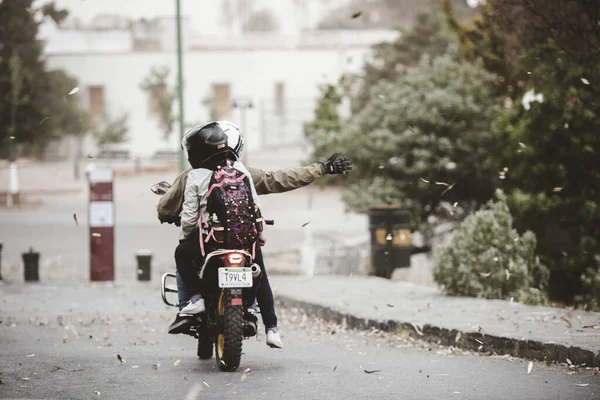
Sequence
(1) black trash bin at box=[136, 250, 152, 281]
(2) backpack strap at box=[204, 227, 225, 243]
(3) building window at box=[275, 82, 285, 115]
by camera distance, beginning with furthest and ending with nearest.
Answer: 1. (3) building window at box=[275, 82, 285, 115]
2. (1) black trash bin at box=[136, 250, 152, 281]
3. (2) backpack strap at box=[204, 227, 225, 243]

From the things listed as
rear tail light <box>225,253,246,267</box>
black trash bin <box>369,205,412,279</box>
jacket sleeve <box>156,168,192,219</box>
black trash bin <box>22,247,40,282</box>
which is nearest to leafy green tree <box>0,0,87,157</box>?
black trash bin <box>22,247,40,282</box>

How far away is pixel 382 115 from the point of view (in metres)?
19.0

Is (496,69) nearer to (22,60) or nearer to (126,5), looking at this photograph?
(22,60)

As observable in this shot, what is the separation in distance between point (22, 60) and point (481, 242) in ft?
84.4

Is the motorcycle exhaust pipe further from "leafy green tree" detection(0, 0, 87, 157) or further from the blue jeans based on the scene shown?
"leafy green tree" detection(0, 0, 87, 157)

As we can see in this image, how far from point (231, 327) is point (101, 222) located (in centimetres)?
854

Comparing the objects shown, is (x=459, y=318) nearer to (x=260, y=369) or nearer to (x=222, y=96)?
(x=260, y=369)

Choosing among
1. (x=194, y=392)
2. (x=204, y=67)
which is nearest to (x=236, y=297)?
(x=194, y=392)

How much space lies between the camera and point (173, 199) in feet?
25.7

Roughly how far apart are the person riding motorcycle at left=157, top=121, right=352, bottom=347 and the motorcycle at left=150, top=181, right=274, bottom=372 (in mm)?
123

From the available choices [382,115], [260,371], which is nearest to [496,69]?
[382,115]

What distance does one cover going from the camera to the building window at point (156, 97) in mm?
55188

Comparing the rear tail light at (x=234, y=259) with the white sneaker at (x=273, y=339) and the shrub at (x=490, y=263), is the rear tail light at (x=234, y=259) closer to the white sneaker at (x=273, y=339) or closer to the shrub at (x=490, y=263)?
the white sneaker at (x=273, y=339)

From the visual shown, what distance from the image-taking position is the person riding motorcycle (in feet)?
25.6
